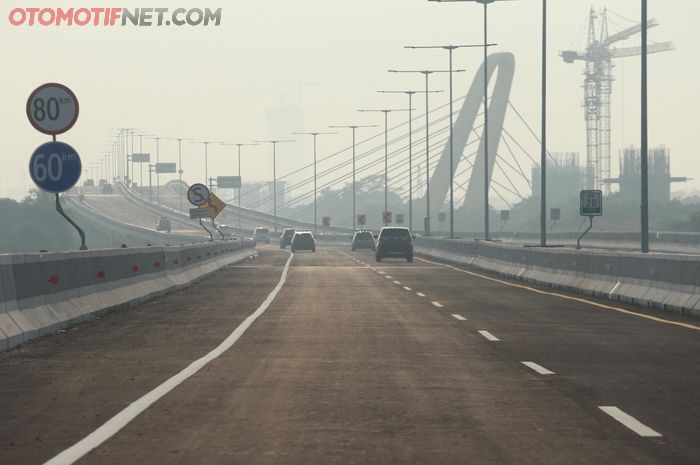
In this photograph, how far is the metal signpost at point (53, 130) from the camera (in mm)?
21359

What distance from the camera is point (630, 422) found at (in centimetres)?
1093

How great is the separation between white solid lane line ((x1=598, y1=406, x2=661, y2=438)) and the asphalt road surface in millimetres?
23

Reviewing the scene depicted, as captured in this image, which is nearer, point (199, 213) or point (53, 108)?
point (53, 108)

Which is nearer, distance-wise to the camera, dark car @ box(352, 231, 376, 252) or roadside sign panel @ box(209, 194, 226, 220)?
roadside sign panel @ box(209, 194, 226, 220)

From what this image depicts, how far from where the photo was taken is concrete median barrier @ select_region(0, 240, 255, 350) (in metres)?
18.1

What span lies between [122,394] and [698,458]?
17.8 feet

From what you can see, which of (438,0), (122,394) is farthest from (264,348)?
(438,0)

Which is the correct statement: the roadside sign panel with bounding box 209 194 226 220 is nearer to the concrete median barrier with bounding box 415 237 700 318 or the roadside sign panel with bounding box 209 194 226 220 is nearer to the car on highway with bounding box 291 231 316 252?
the concrete median barrier with bounding box 415 237 700 318

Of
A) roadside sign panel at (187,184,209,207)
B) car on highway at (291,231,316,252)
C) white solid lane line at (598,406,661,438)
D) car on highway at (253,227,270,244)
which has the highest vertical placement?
roadside sign panel at (187,184,209,207)

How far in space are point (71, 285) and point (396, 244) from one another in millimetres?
42147

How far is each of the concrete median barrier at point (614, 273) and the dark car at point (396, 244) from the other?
1362 cm

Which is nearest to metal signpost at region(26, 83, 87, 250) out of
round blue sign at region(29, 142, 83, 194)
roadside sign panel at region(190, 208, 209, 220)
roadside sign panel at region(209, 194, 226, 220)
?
round blue sign at region(29, 142, 83, 194)

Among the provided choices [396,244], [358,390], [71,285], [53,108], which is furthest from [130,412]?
[396,244]

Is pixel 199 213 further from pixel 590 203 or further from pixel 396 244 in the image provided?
pixel 590 203
